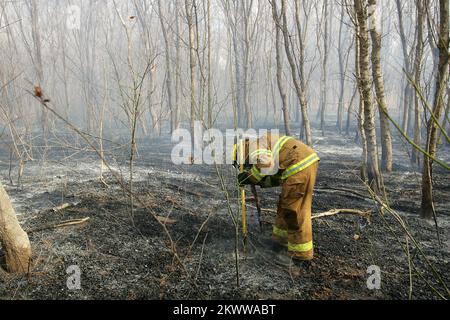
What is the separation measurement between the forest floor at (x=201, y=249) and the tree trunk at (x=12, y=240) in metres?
0.11

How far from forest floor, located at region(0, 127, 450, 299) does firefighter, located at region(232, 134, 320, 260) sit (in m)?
0.30

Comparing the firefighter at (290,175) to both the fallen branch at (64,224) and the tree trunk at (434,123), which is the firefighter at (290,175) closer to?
the tree trunk at (434,123)

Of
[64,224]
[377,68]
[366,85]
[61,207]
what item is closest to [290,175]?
[366,85]

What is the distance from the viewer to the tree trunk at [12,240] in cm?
298

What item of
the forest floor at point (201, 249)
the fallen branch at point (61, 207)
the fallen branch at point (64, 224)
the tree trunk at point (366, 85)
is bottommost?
the forest floor at point (201, 249)

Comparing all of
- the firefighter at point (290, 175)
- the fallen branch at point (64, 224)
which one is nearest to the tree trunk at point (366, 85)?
the firefighter at point (290, 175)

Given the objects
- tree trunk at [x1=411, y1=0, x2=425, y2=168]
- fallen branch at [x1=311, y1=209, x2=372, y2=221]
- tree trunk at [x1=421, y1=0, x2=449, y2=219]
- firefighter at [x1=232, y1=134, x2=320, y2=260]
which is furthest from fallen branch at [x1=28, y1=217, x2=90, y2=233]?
tree trunk at [x1=411, y1=0, x2=425, y2=168]

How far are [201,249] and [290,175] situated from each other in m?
1.34

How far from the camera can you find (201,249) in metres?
3.71
